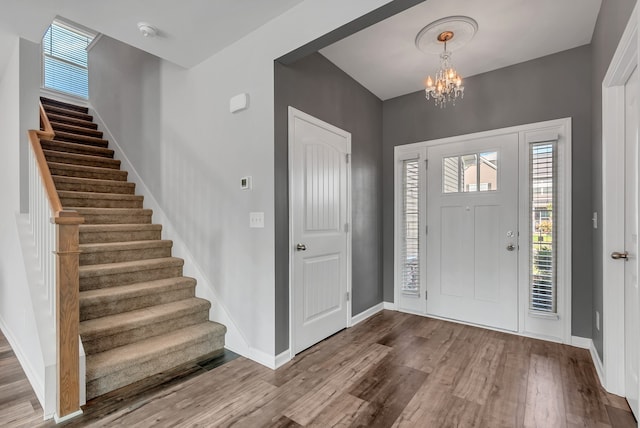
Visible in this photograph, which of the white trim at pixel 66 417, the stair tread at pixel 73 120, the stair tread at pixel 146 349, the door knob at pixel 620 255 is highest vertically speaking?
the stair tread at pixel 73 120

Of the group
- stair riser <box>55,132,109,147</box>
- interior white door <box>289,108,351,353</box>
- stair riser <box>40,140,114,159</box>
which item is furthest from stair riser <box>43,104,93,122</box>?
interior white door <box>289,108,351,353</box>

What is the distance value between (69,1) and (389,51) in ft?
8.23

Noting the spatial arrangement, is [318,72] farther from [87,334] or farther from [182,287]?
[87,334]

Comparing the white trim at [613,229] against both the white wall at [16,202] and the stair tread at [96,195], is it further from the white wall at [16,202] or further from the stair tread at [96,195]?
the stair tread at [96,195]

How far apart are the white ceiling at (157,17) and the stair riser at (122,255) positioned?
1.91 metres

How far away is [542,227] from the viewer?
2955mm

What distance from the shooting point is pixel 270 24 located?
246 cm

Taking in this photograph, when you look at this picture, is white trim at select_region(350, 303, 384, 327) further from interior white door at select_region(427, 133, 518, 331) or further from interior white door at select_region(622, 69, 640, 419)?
interior white door at select_region(622, 69, 640, 419)

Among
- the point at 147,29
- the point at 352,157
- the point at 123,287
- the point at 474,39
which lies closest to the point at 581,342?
the point at 352,157

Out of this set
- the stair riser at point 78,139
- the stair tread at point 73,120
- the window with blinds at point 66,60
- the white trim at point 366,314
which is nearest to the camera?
the white trim at point 366,314

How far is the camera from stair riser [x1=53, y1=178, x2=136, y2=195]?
135 inches

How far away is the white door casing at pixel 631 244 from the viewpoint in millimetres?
1781

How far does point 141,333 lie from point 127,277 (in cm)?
64

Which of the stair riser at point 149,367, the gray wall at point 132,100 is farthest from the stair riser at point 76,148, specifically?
the stair riser at point 149,367
